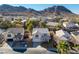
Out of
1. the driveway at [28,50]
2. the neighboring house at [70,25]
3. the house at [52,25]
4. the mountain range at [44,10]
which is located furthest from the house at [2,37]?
the neighboring house at [70,25]

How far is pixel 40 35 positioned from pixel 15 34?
262 millimetres

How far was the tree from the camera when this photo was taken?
270cm

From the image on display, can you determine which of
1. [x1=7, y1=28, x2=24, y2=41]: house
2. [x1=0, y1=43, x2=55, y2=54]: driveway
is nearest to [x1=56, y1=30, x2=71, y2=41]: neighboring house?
[x1=0, y1=43, x2=55, y2=54]: driveway

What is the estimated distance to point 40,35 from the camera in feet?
8.89

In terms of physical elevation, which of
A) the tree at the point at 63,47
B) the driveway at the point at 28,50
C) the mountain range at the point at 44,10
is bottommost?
the driveway at the point at 28,50

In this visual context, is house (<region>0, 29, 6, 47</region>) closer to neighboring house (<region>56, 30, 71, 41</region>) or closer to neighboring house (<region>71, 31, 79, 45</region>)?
neighboring house (<region>56, 30, 71, 41</region>)

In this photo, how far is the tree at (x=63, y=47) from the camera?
2.70 m

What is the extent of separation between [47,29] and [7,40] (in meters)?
0.43

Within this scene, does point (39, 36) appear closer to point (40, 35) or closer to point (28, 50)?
point (40, 35)

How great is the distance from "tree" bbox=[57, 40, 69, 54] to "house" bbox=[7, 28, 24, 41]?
407 mm

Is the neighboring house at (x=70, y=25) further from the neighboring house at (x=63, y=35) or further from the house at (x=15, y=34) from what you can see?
the house at (x=15, y=34)

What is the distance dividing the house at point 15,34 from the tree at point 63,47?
41cm

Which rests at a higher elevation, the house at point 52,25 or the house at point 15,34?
the house at point 52,25

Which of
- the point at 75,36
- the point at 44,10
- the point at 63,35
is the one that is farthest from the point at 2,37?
the point at 75,36
